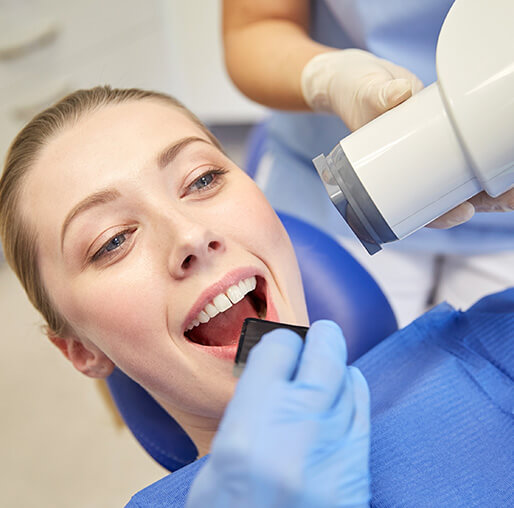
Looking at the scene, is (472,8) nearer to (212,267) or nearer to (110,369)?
(212,267)

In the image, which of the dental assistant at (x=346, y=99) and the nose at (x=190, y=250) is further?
the dental assistant at (x=346, y=99)

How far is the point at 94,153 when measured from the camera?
0.90 metres

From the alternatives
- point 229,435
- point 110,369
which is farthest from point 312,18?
point 229,435

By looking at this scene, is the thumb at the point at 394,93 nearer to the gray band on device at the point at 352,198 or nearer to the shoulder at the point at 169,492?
the gray band on device at the point at 352,198

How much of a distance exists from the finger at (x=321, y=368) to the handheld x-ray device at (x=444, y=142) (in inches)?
6.4

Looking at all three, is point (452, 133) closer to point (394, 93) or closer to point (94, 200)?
point (394, 93)

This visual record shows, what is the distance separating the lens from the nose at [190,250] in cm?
82

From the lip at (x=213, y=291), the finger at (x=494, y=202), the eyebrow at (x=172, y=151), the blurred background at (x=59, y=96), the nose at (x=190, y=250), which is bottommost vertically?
the blurred background at (x=59, y=96)

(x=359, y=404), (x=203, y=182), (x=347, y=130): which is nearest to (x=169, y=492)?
(x=359, y=404)

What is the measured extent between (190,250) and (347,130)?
59 centimetres

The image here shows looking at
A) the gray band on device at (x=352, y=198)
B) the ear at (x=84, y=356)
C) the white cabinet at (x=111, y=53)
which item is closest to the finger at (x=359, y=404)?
the gray band on device at (x=352, y=198)

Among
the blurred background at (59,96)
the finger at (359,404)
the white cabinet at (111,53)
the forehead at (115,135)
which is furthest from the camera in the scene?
the white cabinet at (111,53)

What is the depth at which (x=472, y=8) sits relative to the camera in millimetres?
696

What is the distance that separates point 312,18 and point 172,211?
0.74m
